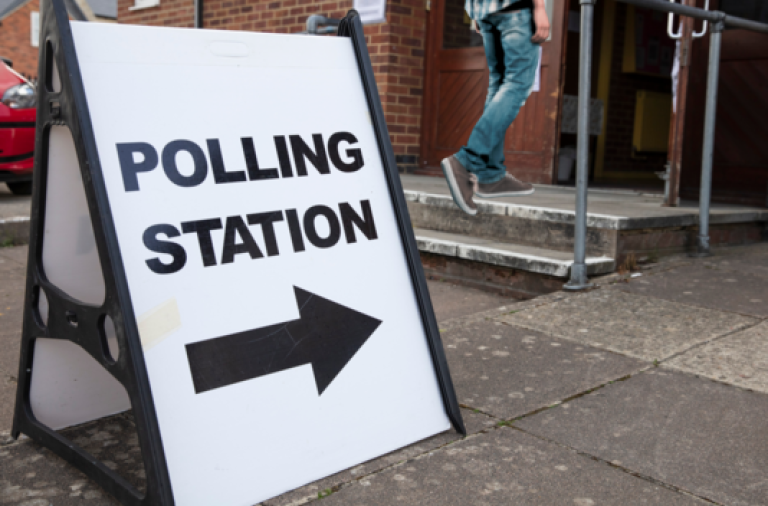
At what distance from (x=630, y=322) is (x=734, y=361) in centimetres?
51

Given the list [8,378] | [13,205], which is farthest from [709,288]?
[13,205]

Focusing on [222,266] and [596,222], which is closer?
[222,266]

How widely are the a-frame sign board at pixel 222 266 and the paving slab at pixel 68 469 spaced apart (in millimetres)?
45

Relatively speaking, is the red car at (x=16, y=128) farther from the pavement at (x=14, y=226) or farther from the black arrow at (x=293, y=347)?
the black arrow at (x=293, y=347)

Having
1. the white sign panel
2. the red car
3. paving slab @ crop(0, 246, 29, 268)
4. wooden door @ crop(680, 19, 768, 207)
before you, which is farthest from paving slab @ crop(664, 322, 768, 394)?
the red car

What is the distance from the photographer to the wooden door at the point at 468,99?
5781 millimetres

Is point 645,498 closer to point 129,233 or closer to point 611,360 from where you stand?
point 611,360

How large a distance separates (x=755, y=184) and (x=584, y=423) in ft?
13.1

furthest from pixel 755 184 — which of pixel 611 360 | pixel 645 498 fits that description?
pixel 645 498

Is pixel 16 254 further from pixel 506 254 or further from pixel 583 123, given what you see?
pixel 583 123

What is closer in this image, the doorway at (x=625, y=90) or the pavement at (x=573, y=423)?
the pavement at (x=573, y=423)

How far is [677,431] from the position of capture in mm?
1943

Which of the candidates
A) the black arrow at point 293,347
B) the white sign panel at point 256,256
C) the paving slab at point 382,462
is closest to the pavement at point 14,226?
the white sign panel at point 256,256

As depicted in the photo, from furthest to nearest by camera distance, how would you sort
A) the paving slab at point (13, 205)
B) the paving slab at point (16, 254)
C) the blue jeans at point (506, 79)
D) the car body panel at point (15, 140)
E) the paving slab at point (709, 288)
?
the car body panel at point (15, 140) < the paving slab at point (13, 205) < the paving slab at point (16, 254) < the blue jeans at point (506, 79) < the paving slab at point (709, 288)
